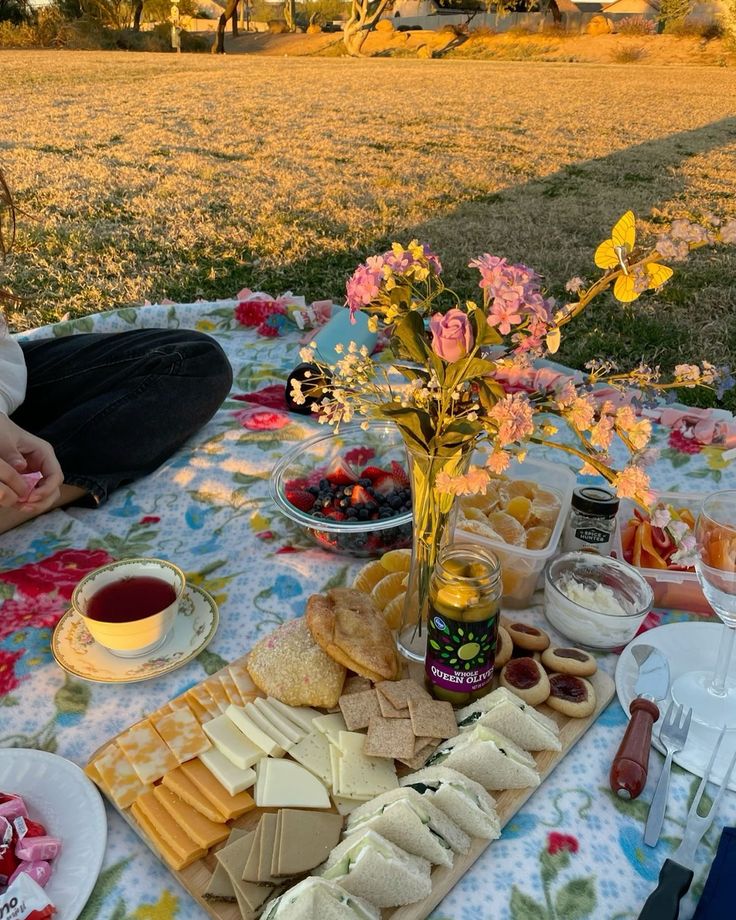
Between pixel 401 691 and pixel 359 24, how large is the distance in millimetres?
31321

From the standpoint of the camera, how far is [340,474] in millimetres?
2020

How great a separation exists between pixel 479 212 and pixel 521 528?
5.78 m

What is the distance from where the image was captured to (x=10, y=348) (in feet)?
7.86

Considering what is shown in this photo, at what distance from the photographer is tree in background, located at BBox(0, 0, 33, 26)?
25062 millimetres

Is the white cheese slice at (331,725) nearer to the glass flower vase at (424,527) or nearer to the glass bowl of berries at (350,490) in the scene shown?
the glass flower vase at (424,527)

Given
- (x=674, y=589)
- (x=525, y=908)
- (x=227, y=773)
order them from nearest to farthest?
(x=525, y=908), (x=227, y=773), (x=674, y=589)

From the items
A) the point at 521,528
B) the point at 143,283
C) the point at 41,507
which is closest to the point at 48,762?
the point at 41,507

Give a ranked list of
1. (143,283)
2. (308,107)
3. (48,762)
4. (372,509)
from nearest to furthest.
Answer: (48,762) < (372,509) < (143,283) < (308,107)

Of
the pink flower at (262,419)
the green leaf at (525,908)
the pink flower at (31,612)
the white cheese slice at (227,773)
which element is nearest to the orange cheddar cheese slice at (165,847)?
the white cheese slice at (227,773)

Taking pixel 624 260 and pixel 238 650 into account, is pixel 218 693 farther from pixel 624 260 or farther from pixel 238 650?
pixel 624 260

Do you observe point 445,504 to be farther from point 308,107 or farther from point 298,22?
point 298,22

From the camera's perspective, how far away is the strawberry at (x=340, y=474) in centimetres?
202

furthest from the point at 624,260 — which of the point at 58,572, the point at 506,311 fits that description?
the point at 58,572

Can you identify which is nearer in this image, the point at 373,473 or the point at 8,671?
the point at 8,671
